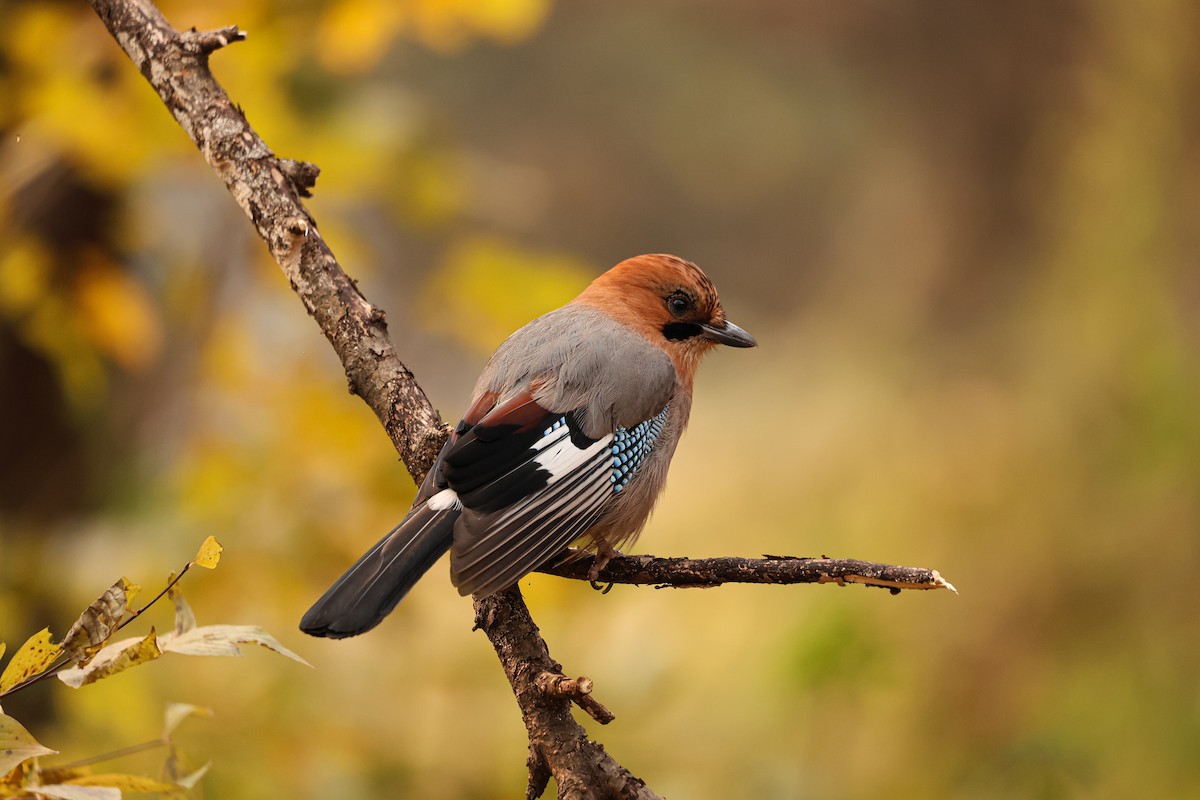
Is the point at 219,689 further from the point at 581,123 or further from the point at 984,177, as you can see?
the point at 581,123

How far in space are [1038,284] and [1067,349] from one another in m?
0.90

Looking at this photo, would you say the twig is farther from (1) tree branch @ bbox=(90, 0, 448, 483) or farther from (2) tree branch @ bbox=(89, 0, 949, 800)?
(1) tree branch @ bbox=(90, 0, 448, 483)

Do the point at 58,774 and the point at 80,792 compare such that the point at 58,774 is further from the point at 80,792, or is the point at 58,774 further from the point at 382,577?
the point at 382,577

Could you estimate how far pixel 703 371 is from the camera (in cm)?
824

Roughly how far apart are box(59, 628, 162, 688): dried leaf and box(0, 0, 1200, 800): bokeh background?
1.45 m

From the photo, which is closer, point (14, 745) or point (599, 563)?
point (14, 745)

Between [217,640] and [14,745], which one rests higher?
[217,640]

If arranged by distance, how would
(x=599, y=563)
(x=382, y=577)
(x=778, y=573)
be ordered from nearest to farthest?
(x=778, y=573), (x=382, y=577), (x=599, y=563)

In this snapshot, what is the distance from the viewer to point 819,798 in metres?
3.27

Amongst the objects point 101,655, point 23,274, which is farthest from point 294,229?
point 23,274

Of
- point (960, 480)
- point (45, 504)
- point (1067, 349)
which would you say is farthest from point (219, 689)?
point (1067, 349)

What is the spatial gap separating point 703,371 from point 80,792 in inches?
287

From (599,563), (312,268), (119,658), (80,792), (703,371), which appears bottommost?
(80,792)

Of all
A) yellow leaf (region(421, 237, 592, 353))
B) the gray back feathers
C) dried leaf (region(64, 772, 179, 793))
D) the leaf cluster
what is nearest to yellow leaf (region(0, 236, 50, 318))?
yellow leaf (region(421, 237, 592, 353))
